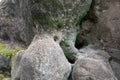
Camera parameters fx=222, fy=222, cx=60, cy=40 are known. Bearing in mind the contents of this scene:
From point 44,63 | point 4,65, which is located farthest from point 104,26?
point 4,65

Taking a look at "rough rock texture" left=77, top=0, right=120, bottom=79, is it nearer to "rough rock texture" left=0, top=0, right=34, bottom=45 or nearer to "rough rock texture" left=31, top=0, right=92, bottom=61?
"rough rock texture" left=31, top=0, right=92, bottom=61

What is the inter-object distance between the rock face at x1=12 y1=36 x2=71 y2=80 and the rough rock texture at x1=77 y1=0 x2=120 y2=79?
1.82ft

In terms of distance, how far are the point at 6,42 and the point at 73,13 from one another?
1.18 meters

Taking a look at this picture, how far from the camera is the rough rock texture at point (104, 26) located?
93.4 inches

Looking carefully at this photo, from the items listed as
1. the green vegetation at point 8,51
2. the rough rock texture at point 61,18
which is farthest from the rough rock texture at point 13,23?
the rough rock texture at point 61,18

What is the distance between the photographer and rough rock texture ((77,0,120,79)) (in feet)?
7.78

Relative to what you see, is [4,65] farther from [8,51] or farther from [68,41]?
[68,41]

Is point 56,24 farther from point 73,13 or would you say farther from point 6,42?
point 6,42

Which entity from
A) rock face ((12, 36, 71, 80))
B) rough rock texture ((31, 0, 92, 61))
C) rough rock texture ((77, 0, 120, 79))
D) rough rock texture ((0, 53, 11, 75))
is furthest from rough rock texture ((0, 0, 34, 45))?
rough rock texture ((77, 0, 120, 79))

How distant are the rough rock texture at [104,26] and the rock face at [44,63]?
1.82 feet

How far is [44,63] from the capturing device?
1954 mm

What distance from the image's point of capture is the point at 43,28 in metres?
2.21

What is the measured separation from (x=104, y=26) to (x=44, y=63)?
868mm

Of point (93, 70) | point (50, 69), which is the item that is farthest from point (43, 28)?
point (93, 70)
